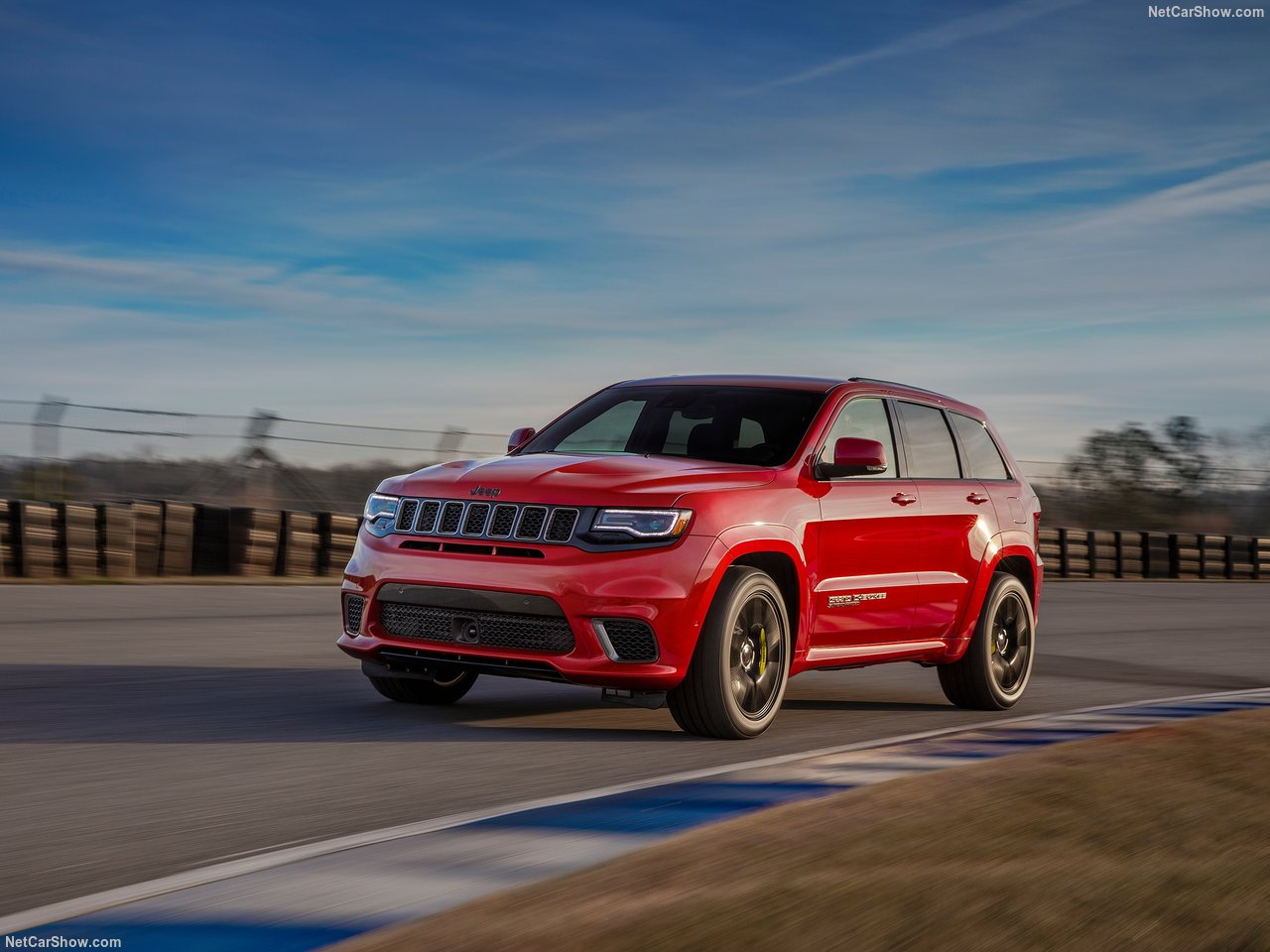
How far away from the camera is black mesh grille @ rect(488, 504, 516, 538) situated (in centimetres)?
754

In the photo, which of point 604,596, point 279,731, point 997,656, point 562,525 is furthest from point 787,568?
point 279,731

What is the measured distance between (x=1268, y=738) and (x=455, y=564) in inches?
150

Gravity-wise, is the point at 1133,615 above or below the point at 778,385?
below

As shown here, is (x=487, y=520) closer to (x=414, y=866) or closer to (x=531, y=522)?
(x=531, y=522)

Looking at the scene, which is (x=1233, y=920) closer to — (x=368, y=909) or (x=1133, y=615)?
(x=368, y=909)

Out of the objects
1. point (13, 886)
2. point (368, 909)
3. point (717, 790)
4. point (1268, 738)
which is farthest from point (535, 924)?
point (1268, 738)

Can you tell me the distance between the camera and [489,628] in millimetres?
7520

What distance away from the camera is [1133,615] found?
18.5 meters

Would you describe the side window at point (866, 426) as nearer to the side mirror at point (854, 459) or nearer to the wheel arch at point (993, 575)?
the side mirror at point (854, 459)

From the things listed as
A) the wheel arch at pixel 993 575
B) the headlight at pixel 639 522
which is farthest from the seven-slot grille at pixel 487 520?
the wheel arch at pixel 993 575

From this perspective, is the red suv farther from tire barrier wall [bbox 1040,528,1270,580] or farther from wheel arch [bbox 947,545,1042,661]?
tire barrier wall [bbox 1040,528,1270,580]

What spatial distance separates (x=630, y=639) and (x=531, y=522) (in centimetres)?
69

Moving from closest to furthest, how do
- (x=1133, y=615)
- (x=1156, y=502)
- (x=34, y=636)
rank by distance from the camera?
1. (x=34, y=636)
2. (x=1133, y=615)
3. (x=1156, y=502)

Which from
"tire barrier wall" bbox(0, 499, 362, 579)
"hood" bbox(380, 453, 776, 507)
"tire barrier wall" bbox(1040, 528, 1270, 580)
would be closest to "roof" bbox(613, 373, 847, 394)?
"hood" bbox(380, 453, 776, 507)
